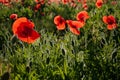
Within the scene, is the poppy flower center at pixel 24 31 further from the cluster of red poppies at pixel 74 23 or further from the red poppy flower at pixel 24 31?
the cluster of red poppies at pixel 74 23

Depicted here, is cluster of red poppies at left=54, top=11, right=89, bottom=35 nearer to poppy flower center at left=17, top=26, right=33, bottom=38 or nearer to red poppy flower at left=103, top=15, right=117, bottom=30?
red poppy flower at left=103, top=15, right=117, bottom=30

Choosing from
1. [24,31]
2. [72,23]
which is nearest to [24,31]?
[24,31]

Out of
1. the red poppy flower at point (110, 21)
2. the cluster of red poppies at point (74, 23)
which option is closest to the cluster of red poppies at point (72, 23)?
the cluster of red poppies at point (74, 23)

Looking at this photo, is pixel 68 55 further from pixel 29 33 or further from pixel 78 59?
pixel 29 33

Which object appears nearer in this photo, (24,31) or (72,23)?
(24,31)

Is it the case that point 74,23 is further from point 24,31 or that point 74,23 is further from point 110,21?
point 24,31

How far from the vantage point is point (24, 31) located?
294 cm

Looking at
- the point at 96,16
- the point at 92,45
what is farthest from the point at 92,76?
the point at 96,16

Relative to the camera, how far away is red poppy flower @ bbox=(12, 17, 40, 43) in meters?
2.88

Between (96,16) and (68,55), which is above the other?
(68,55)

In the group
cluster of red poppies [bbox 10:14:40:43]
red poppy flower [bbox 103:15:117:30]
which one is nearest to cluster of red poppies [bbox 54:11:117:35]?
red poppy flower [bbox 103:15:117:30]

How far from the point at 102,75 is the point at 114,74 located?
0.63 ft

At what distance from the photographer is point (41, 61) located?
11.6 ft

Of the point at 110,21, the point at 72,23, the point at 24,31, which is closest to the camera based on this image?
the point at 24,31
